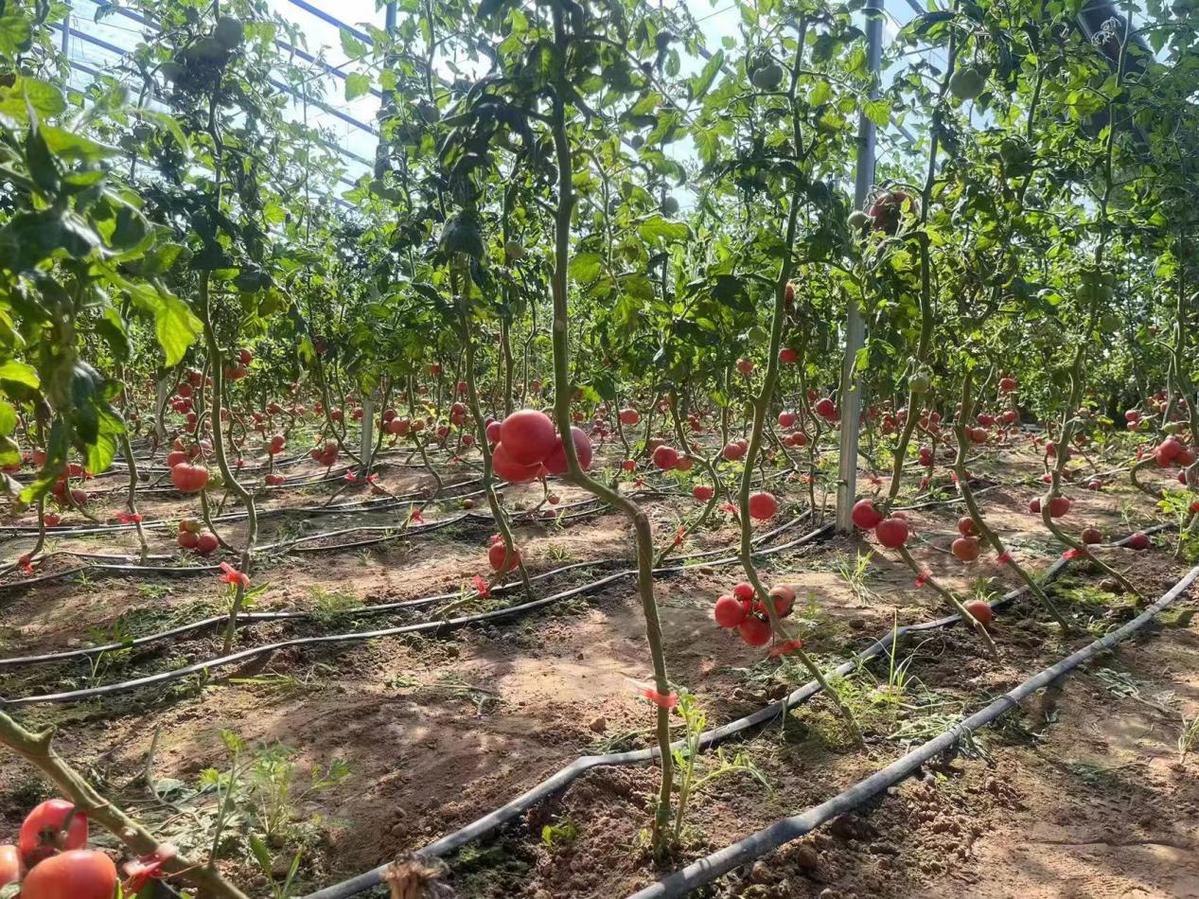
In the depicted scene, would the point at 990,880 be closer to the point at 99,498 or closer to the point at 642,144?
the point at 642,144

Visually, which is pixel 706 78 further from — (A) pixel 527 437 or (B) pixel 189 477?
(B) pixel 189 477

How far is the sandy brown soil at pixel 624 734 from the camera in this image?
5.86 feet

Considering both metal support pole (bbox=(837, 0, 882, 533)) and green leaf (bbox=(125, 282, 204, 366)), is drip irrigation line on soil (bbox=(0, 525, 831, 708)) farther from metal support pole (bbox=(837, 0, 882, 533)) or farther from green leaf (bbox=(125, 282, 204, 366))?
green leaf (bbox=(125, 282, 204, 366))

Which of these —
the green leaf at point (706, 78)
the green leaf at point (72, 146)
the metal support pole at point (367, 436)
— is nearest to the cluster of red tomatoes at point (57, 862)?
the green leaf at point (72, 146)

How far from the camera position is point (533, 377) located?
1036 cm

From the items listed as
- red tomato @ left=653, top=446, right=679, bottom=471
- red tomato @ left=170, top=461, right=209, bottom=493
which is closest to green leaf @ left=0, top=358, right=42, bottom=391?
red tomato @ left=170, top=461, right=209, bottom=493

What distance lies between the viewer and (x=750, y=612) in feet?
7.59

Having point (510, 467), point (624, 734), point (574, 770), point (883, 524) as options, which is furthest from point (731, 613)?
point (510, 467)

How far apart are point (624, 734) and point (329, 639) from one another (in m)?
1.34

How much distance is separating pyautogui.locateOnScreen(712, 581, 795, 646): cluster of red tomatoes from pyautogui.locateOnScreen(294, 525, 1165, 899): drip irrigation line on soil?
25 cm

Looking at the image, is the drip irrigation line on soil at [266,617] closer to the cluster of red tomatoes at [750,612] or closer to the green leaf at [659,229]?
the cluster of red tomatoes at [750,612]

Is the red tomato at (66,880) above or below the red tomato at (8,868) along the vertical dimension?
above

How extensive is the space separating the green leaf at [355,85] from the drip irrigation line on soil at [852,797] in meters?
2.99

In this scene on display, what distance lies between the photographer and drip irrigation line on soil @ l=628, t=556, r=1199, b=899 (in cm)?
162
